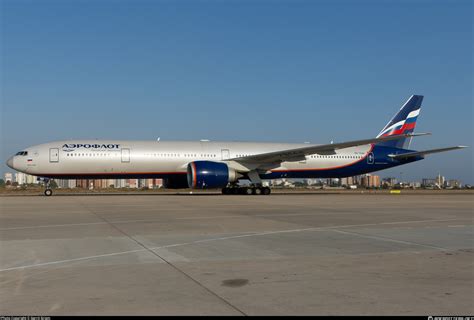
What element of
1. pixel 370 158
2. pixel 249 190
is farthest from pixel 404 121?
pixel 249 190

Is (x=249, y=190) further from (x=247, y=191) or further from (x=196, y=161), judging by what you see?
(x=196, y=161)

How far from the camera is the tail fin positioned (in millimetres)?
36781

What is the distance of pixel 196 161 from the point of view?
2931cm

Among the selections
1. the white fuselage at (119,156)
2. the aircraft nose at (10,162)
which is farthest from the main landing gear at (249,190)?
the aircraft nose at (10,162)

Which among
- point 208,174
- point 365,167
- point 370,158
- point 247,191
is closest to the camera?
point 208,174

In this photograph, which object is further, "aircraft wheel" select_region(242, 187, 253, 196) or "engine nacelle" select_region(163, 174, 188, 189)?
"aircraft wheel" select_region(242, 187, 253, 196)

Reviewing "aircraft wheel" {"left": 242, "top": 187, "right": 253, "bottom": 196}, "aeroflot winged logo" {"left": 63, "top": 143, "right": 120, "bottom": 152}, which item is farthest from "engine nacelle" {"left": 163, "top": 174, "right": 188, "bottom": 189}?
"aeroflot winged logo" {"left": 63, "top": 143, "right": 120, "bottom": 152}

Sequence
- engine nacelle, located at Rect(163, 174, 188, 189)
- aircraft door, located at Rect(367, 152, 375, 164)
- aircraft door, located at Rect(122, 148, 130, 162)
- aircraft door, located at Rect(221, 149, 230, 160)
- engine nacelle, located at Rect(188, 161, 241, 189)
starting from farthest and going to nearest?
aircraft door, located at Rect(367, 152, 375, 164) → aircraft door, located at Rect(221, 149, 230, 160) → engine nacelle, located at Rect(163, 174, 188, 189) → aircraft door, located at Rect(122, 148, 130, 162) → engine nacelle, located at Rect(188, 161, 241, 189)

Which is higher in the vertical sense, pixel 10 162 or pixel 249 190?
pixel 10 162

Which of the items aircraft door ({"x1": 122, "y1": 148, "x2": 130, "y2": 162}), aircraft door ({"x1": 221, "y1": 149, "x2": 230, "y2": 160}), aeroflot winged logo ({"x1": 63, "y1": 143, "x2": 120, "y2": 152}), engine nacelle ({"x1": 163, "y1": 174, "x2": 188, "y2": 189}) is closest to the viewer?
aeroflot winged logo ({"x1": 63, "y1": 143, "x2": 120, "y2": 152})

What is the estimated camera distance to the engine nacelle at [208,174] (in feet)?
90.9

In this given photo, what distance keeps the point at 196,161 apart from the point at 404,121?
1761cm

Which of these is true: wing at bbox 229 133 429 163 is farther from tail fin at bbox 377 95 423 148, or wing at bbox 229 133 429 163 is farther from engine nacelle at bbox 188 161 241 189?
tail fin at bbox 377 95 423 148

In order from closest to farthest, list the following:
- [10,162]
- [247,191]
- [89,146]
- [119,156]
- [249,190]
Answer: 1. [10,162]
2. [89,146]
3. [119,156]
4. [249,190]
5. [247,191]
